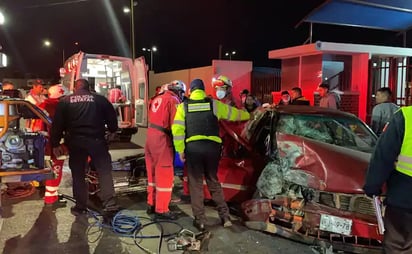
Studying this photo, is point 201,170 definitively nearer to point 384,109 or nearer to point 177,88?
point 177,88

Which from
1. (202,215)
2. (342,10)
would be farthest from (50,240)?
(342,10)

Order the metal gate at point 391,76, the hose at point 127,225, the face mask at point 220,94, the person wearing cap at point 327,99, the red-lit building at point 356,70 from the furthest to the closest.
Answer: the red-lit building at point 356,70, the metal gate at point 391,76, the person wearing cap at point 327,99, the face mask at point 220,94, the hose at point 127,225

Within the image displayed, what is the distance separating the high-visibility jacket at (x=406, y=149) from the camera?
111 inches

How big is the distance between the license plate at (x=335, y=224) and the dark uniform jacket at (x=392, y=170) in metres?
1.16

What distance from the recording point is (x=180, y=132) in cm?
502

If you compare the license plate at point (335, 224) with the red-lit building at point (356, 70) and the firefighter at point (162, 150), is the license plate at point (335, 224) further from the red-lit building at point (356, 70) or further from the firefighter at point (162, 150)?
the red-lit building at point (356, 70)

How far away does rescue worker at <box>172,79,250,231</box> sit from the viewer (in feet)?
16.3

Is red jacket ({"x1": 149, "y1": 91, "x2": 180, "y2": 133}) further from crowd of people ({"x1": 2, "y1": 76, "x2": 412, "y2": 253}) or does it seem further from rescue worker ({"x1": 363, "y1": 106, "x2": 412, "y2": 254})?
rescue worker ({"x1": 363, "y1": 106, "x2": 412, "y2": 254})

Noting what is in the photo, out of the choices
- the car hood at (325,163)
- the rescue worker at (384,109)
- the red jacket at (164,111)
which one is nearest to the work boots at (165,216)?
the red jacket at (164,111)

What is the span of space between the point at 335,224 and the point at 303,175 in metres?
0.59

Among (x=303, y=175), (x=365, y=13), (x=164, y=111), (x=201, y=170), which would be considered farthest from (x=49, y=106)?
(x=365, y=13)

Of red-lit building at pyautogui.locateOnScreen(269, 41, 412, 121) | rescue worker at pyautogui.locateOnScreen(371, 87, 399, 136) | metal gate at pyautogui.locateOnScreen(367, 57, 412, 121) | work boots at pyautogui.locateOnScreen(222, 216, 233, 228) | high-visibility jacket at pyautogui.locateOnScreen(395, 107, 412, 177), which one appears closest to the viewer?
high-visibility jacket at pyautogui.locateOnScreen(395, 107, 412, 177)

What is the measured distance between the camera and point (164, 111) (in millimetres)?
5480

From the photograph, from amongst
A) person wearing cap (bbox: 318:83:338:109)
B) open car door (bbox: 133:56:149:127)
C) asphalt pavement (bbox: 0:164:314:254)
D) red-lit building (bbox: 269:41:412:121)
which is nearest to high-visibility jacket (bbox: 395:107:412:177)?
asphalt pavement (bbox: 0:164:314:254)
